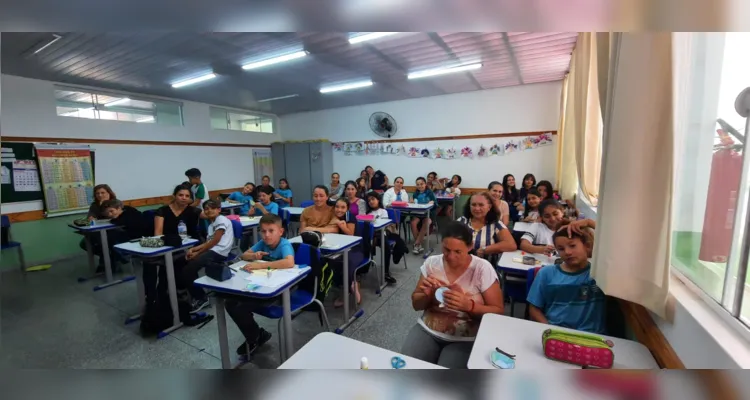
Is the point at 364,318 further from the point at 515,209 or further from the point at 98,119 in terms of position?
the point at 98,119

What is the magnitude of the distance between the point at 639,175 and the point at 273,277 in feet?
6.47

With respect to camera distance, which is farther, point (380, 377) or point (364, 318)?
point (364, 318)

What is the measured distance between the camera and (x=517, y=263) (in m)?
A: 2.45

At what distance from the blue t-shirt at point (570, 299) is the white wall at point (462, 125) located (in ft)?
16.5

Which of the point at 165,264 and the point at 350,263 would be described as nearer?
the point at 165,264

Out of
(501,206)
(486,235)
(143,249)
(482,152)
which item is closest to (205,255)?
(143,249)

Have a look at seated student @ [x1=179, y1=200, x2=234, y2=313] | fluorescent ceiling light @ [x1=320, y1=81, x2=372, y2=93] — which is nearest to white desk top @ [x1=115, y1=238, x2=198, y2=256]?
seated student @ [x1=179, y1=200, x2=234, y2=313]

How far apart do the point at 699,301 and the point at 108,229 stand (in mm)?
5015

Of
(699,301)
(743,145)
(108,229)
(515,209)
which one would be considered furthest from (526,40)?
(108,229)

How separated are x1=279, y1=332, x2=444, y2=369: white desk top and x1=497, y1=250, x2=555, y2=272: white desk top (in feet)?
4.29

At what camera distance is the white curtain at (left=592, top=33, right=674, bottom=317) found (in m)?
1.25

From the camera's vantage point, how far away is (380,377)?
1.00 feet

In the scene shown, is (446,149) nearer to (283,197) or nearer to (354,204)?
(354,204)

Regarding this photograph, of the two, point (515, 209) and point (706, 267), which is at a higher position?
point (706, 267)
